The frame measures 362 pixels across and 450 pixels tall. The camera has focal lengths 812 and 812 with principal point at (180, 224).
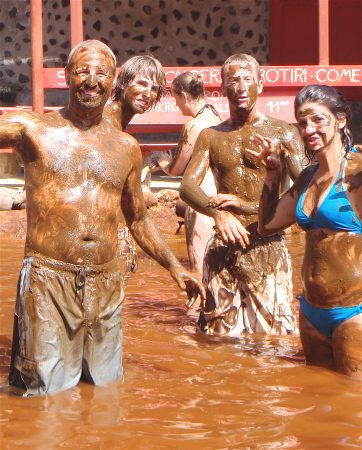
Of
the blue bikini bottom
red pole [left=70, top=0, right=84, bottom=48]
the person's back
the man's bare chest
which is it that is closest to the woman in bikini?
the blue bikini bottom

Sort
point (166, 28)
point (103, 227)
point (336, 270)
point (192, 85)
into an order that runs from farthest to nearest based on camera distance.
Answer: point (166, 28)
point (192, 85)
point (336, 270)
point (103, 227)

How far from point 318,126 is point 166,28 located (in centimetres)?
990

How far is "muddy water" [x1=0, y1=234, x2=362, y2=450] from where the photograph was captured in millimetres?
3422

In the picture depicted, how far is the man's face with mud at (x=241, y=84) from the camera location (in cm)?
Answer: 516

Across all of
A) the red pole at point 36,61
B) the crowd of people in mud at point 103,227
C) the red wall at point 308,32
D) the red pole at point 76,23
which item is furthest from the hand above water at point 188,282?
the red wall at point 308,32

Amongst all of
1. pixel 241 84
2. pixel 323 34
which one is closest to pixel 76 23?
pixel 323 34

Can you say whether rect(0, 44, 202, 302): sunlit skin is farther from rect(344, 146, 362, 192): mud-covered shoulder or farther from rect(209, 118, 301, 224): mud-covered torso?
rect(209, 118, 301, 224): mud-covered torso

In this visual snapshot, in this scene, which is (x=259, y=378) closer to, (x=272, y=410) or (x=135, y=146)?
(x=272, y=410)

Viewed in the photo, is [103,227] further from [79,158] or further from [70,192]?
[79,158]

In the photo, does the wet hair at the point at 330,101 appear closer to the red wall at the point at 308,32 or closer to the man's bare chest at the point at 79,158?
the man's bare chest at the point at 79,158

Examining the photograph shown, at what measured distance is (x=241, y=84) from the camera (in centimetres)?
516

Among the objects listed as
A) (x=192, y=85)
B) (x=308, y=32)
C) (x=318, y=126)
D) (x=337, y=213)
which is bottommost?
(x=337, y=213)

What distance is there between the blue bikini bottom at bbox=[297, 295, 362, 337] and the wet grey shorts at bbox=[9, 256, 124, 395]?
0.97 meters

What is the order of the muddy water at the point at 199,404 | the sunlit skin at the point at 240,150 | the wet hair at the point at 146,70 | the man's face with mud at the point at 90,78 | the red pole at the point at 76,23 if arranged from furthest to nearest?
the red pole at the point at 76,23
the sunlit skin at the point at 240,150
the wet hair at the point at 146,70
the man's face with mud at the point at 90,78
the muddy water at the point at 199,404
